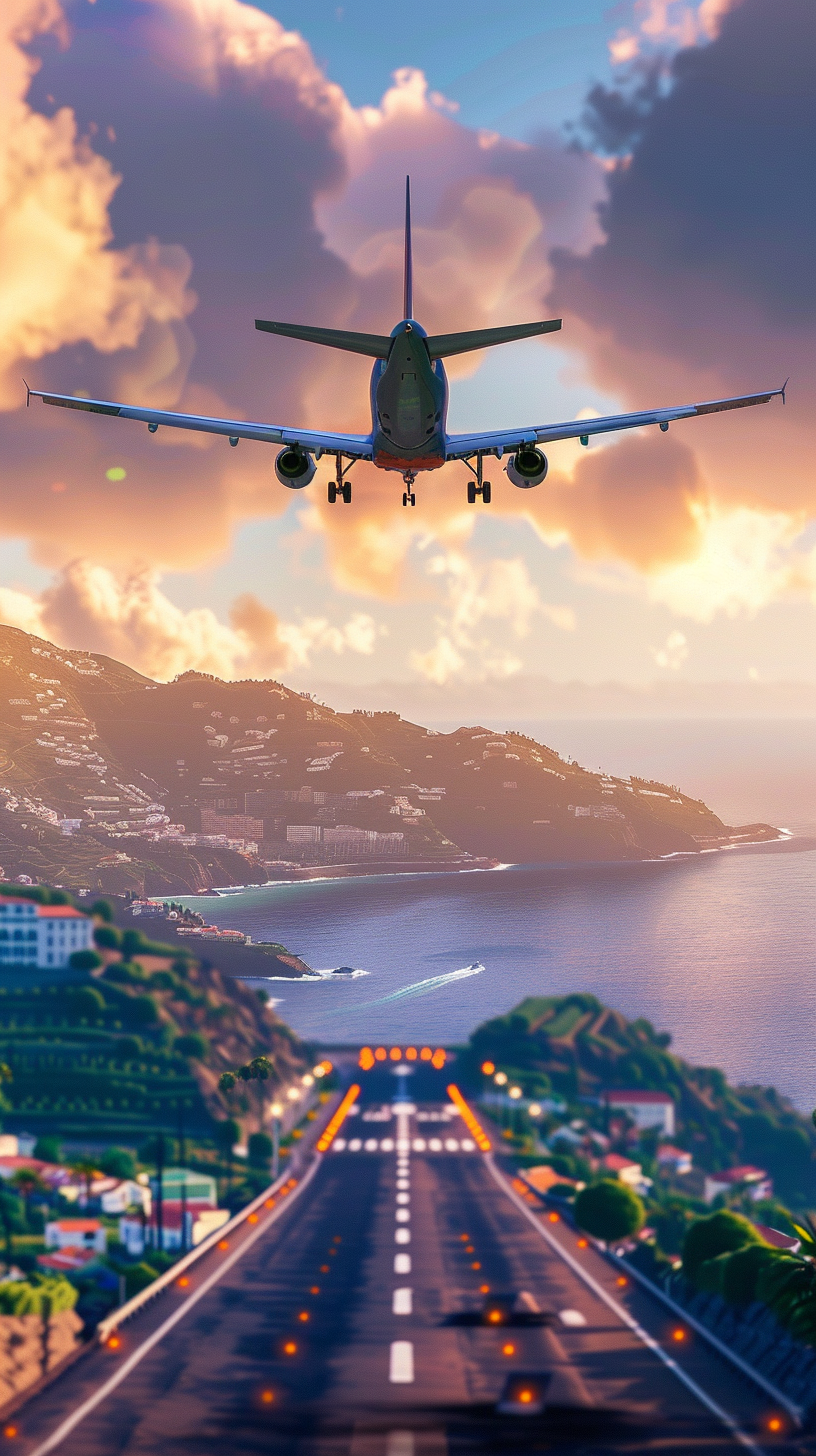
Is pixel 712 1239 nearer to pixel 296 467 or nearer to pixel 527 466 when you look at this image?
pixel 527 466

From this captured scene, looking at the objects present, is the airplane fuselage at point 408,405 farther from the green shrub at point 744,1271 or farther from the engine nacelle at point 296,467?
the green shrub at point 744,1271

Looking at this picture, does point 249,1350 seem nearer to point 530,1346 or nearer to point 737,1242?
point 530,1346

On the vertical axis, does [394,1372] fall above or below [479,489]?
below

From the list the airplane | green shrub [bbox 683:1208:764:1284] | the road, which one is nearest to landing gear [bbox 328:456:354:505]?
the airplane

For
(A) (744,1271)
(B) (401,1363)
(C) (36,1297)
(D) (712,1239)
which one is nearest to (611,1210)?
(D) (712,1239)

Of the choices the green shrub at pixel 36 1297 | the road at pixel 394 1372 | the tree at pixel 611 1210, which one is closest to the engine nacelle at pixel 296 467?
the road at pixel 394 1372

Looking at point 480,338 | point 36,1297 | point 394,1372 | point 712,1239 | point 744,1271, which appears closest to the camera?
point 480,338

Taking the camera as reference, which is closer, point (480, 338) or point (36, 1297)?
point (480, 338)

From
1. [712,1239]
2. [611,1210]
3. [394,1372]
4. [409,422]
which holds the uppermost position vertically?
[409,422]
